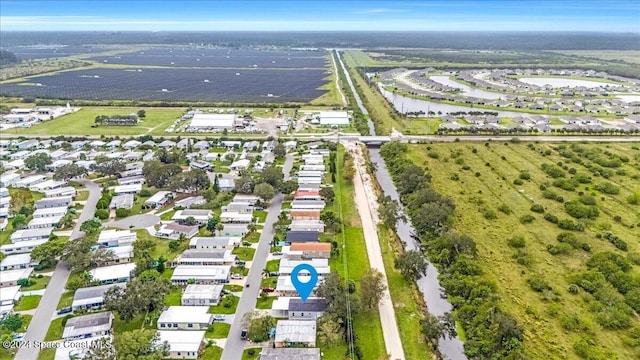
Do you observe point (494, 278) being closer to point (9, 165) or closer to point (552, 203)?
point (552, 203)

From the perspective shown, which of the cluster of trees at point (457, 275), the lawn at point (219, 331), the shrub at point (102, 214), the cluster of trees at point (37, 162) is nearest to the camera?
the cluster of trees at point (457, 275)

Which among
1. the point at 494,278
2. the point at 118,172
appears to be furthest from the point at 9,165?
the point at 494,278

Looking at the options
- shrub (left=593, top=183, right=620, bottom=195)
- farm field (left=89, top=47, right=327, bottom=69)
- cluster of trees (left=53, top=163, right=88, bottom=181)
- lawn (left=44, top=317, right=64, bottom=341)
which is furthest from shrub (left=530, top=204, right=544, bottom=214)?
farm field (left=89, top=47, right=327, bottom=69)

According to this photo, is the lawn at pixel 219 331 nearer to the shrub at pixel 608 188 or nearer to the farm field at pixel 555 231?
the farm field at pixel 555 231

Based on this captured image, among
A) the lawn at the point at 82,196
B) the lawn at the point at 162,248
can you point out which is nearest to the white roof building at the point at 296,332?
the lawn at the point at 162,248

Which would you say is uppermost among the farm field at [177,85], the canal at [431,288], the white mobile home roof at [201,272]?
the farm field at [177,85]

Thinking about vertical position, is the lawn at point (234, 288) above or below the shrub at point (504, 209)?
below
